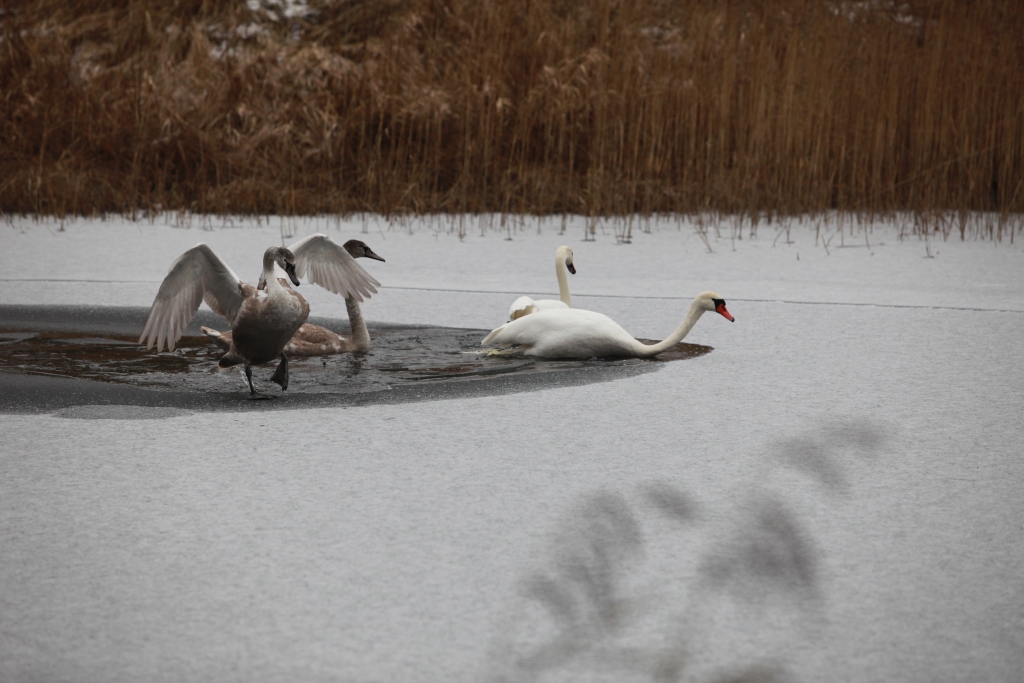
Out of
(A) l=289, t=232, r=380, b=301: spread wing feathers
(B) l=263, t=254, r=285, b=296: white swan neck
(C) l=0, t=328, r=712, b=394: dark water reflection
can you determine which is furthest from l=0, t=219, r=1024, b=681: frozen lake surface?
(A) l=289, t=232, r=380, b=301: spread wing feathers

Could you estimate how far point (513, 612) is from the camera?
1.77 meters

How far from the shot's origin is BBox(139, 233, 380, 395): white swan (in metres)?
3.46

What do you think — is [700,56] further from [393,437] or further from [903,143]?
[393,437]

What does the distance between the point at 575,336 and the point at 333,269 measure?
971 millimetres

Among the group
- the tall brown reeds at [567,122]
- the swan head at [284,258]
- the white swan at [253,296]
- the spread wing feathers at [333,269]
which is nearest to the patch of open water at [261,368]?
the white swan at [253,296]

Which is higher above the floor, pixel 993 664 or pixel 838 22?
pixel 838 22

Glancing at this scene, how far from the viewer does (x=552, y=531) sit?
212cm

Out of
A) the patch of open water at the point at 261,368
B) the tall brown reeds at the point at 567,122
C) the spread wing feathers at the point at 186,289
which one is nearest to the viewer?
the patch of open water at the point at 261,368

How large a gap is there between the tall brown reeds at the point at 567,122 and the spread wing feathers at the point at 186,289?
4225 mm

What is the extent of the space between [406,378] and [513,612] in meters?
1.95

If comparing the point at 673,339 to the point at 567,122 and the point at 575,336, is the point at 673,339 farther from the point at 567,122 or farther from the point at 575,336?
the point at 567,122

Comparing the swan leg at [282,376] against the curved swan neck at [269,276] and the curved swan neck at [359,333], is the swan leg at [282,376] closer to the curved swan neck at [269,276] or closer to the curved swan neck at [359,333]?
the curved swan neck at [269,276]

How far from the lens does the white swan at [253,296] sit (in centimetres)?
346

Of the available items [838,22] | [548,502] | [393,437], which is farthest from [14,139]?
[548,502]
